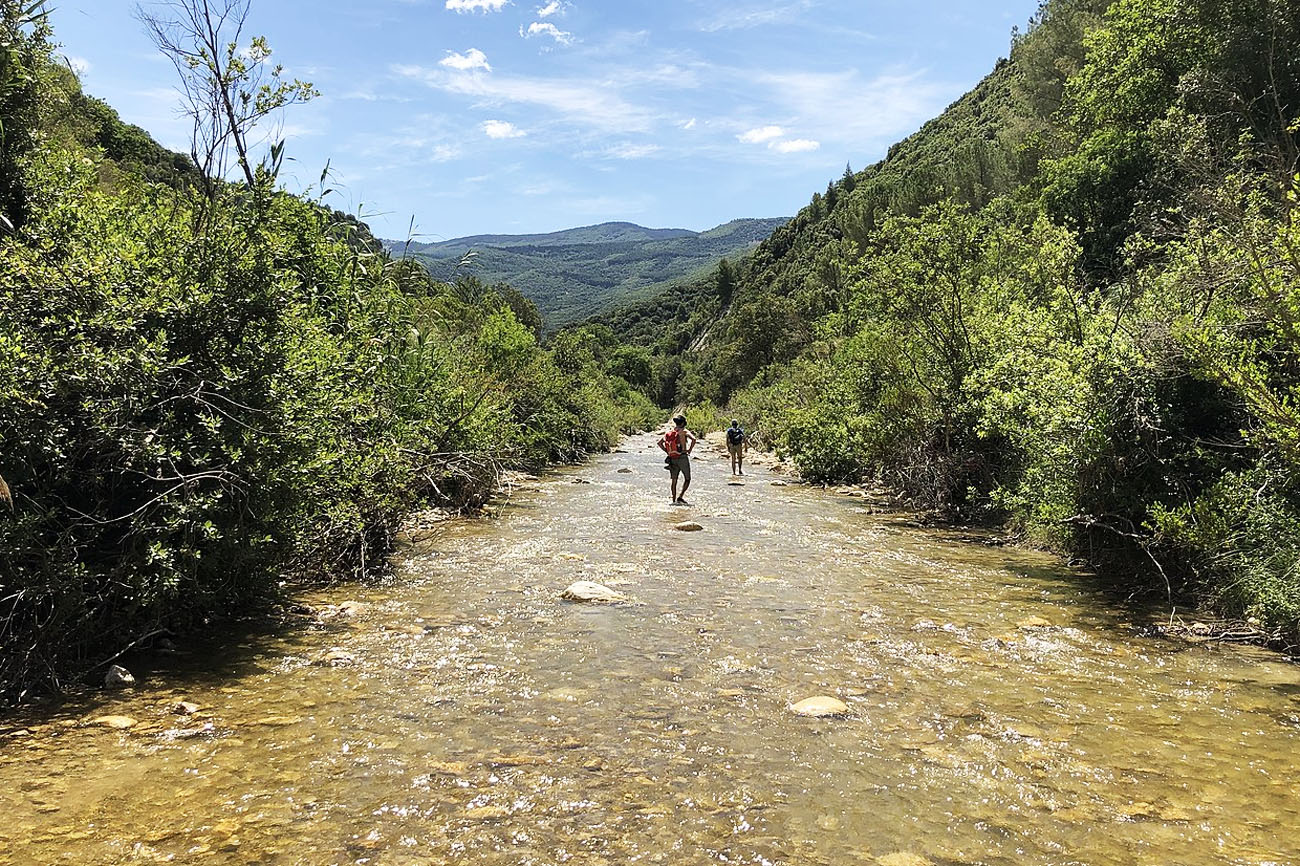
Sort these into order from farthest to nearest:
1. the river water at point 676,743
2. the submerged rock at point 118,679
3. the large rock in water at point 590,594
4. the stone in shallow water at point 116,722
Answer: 1. the large rock in water at point 590,594
2. the submerged rock at point 118,679
3. the stone in shallow water at point 116,722
4. the river water at point 676,743

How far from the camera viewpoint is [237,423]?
23.5ft

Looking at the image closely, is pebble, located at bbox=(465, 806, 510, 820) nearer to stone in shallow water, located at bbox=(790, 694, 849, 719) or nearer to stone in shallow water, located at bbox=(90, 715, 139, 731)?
stone in shallow water, located at bbox=(790, 694, 849, 719)

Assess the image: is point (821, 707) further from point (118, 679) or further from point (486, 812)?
point (118, 679)

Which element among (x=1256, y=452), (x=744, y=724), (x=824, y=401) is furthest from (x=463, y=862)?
(x=824, y=401)

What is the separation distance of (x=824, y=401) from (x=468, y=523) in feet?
49.3

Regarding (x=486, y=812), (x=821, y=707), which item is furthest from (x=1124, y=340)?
(x=486, y=812)

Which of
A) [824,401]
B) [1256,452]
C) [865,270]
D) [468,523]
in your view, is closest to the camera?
Answer: [1256,452]

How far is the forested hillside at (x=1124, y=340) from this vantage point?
27.7 ft

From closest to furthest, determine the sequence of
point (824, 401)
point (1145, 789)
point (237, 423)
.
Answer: point (1145, 789)
point (237, 423)
point (824, 401)

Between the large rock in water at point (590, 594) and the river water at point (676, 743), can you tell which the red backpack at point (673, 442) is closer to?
the large rock in water at point (590, 594)

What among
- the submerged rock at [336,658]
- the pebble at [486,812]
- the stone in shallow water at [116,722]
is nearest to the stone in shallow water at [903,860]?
the pebble at [486,812]

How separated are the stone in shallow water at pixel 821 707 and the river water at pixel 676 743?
14cm

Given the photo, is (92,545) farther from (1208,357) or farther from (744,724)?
(1208,357)

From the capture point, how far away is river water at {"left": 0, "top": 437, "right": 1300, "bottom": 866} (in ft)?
14.4
